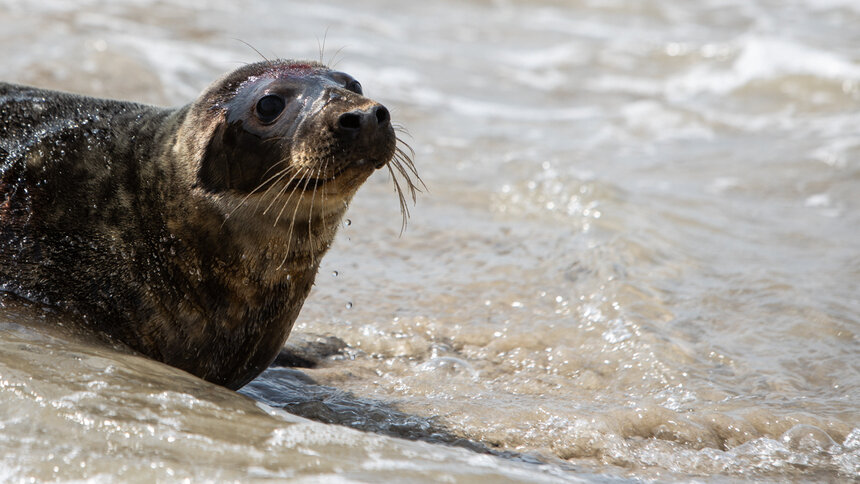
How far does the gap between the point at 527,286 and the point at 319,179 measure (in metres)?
2.44

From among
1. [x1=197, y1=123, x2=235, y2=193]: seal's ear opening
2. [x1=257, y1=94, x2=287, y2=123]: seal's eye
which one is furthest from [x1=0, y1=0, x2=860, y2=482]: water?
[x1=257, y1=94, x2=287, y2=123]: seal's eye

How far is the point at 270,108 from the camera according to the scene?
13.4 ft

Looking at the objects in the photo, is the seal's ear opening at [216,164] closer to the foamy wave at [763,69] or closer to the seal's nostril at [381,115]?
the seal's nostril at [381,115]

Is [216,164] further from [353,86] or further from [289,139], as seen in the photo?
[353,86]

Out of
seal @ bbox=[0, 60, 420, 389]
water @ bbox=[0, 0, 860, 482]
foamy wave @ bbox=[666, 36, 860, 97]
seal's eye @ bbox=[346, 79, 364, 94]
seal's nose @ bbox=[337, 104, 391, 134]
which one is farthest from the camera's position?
foamy wave @ bbox=[666, 36, 860, 97]

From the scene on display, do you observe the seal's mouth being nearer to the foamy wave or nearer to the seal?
the seal

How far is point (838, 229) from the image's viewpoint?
24.9ft

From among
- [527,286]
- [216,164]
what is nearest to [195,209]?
[216,164]

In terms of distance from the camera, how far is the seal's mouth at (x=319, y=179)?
3.88m

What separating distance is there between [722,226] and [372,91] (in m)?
4.16

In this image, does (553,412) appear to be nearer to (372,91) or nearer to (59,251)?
(59,251)

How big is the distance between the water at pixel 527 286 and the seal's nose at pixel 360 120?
1.03m

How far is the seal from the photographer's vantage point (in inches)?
156

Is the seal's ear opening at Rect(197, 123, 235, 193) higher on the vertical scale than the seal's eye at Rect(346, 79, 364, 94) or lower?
lower
